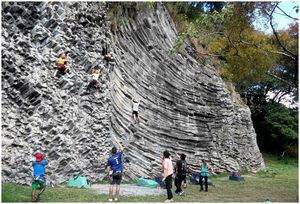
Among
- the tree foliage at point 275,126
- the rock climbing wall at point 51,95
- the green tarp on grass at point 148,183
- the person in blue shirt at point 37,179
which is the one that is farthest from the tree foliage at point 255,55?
the person in blue shirt at point 37,179

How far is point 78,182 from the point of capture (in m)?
11.6

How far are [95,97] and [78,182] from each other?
294cm

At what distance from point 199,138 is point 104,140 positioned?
699 cm

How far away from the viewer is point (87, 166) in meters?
12.5

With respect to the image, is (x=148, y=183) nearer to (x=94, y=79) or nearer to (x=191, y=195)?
(x=191, y=195)

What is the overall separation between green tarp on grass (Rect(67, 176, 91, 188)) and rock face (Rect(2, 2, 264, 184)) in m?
0.30

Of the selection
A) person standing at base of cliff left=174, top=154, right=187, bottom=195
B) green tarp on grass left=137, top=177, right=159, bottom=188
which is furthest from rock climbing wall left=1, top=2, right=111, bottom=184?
person standing at base of cliff left=174, top=154, right=187, bottom=195

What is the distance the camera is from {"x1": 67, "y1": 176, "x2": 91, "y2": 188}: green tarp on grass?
1149 centimetres

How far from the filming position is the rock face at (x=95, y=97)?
11320 millimetres

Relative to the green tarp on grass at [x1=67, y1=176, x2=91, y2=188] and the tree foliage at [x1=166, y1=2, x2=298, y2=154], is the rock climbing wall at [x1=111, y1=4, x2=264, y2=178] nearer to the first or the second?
the tree foliage at [x1=166, y1=2, x2=298, y2=154]

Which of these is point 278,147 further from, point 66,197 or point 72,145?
point 66,197

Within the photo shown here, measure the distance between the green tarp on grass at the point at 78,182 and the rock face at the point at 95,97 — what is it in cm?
30

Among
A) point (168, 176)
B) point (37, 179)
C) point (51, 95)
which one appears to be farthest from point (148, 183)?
point (37, 179)

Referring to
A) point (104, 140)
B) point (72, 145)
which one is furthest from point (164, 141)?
point (72, 145)
